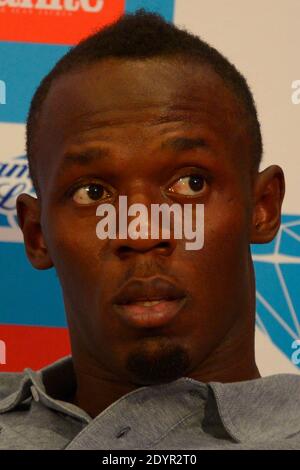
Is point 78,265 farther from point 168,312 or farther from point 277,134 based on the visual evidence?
point 277,134

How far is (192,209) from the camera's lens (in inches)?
44.0

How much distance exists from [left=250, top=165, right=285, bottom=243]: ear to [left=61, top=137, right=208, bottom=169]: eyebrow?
14 centimetres

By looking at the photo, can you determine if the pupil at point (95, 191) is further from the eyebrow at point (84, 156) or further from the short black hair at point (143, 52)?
the short black hair at point (143, 52)

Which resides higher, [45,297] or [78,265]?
[78,265]


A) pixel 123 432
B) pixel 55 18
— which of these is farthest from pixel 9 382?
pixel 55 18

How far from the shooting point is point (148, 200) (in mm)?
1089

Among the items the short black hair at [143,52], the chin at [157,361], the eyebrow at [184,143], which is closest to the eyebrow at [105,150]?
the eyebrow at [184,143]

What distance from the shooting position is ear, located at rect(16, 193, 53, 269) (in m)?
1.29

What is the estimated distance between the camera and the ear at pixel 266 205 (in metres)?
1.24

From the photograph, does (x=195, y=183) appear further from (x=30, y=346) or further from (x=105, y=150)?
(x=30, y=346)

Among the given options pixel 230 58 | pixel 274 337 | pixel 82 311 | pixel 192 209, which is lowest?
pixel 274 337

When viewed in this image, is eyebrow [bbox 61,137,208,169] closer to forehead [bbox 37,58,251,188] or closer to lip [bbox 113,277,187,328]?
forehead [bbox 37,58,251,188]

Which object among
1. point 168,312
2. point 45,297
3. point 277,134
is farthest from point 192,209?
point 45,297

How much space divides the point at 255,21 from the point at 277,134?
19cm
